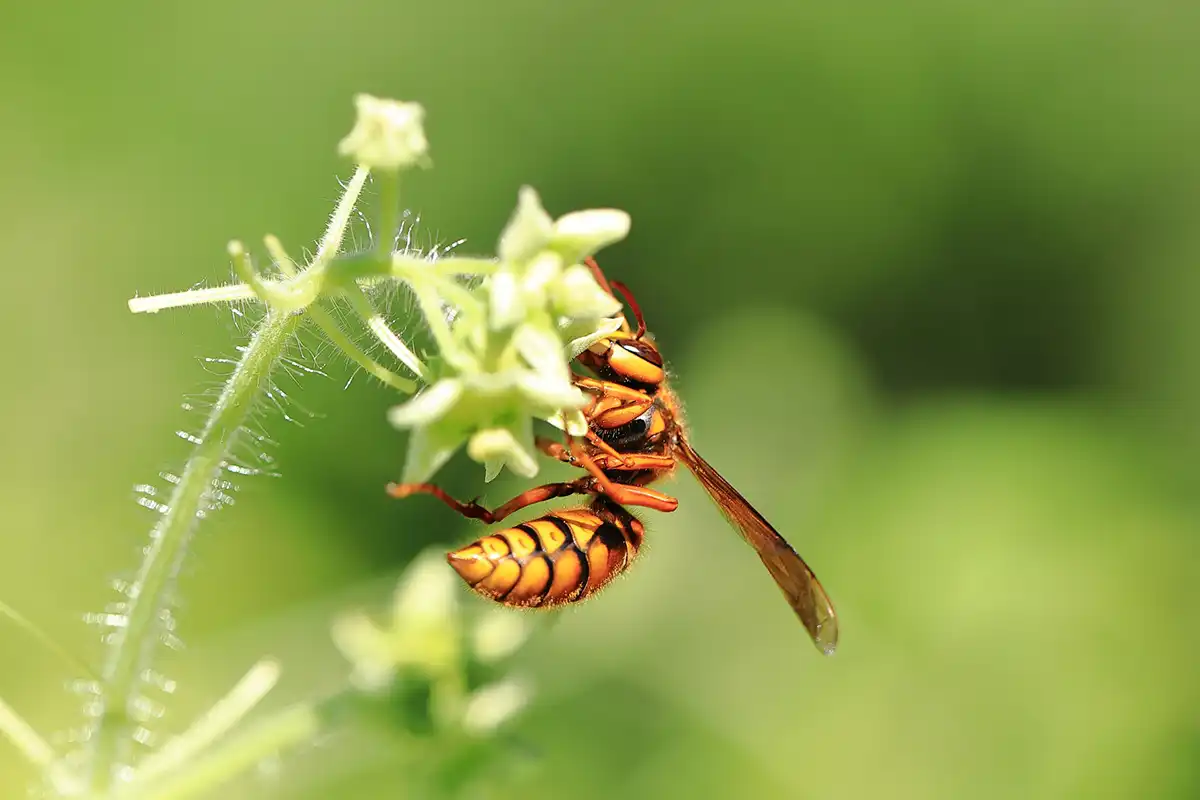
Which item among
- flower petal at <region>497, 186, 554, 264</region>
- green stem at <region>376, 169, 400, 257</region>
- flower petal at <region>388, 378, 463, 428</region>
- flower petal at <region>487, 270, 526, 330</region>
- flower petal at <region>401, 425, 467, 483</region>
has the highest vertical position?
green stem at <region>376, 169, 400, 257</region>

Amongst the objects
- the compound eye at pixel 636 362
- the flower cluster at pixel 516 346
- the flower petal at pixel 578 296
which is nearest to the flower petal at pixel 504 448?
the flower cluster at pixel 516 346

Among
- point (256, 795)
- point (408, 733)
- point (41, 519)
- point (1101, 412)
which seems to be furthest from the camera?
point (1101, 412)

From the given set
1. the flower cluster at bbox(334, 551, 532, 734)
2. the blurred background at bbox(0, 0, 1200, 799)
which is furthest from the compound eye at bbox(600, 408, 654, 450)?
the blurred background at bbox(0, 0, 1200, 799)

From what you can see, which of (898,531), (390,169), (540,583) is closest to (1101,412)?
(898,531)

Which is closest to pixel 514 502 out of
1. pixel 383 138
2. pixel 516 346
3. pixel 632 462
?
pixel 632 462

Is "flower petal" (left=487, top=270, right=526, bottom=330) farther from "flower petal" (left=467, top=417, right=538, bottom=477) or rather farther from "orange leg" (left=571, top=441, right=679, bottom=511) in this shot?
"orange leg" (left=571, top=441, right=679, bottom=511)

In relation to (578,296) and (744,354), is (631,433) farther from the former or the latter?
(744,354)

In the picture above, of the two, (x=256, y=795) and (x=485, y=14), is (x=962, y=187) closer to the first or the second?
(x=485, y=14)
